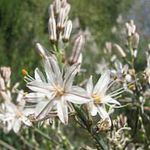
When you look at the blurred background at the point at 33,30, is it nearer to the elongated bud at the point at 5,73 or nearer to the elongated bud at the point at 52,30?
the elongated bud at the point at 5,73

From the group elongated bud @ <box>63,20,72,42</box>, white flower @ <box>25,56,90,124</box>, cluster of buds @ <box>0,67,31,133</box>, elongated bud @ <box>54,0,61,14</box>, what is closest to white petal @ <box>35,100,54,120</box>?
white flower @ <box>25,56,90,124</box>

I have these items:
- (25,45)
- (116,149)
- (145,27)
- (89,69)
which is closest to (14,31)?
(25,45)

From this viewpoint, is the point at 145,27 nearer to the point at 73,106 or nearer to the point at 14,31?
the point at 14,31

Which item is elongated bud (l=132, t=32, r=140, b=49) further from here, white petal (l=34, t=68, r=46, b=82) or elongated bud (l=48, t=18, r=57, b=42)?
white petal (l=34, t=68, r=46, b=82)

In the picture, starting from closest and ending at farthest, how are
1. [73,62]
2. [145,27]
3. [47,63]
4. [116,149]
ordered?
[47,63] → [73,62] → [116,149] → [145,27]

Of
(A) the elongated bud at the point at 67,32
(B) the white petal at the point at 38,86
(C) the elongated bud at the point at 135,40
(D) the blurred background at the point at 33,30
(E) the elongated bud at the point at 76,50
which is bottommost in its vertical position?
(B) the white petal at the point at 38,86

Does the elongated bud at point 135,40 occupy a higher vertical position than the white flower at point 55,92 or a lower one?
higher

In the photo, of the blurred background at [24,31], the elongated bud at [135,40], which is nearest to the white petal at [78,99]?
the elongated bud at [135,40]
